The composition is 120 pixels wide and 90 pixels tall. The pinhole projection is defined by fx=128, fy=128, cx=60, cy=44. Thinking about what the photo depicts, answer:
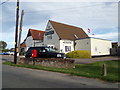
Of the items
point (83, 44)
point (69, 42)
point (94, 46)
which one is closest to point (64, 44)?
point (69, 42)

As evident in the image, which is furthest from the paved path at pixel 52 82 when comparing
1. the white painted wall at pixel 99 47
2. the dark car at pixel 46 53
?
the white painted wall at pixel 99 47

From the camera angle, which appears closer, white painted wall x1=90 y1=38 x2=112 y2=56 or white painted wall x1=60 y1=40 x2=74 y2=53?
white painted wall x1=90 y1=38 x2=112 y2=56

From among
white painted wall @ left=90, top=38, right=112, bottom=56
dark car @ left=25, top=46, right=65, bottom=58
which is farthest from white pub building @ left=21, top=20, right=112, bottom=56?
dark car @ left=25, top=46, right=65, bottom=58

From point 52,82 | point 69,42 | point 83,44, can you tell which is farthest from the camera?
point 69,42

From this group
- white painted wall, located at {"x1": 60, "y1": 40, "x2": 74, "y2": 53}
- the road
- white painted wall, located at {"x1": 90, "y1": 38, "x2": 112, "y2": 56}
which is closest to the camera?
the road

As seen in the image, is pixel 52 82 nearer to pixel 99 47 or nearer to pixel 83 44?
pixel 83 44

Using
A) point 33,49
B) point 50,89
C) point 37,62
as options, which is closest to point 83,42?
point 33,49

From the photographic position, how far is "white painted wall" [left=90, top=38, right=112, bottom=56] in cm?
2656

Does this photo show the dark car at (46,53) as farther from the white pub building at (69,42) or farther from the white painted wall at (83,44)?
the white painted wall at (83,44)

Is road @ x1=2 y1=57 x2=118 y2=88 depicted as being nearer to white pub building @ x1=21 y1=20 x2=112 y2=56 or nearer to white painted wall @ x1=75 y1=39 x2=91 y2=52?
white painted wall @ x1=75 y1=39 x2=91 y2=52

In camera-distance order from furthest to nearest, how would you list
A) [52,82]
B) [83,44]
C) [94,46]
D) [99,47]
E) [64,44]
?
[99,47] → [64,44] → [83,44] → [94,46] → [52,82]

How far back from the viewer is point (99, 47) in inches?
1126

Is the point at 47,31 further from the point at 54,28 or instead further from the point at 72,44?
the point at 72,44

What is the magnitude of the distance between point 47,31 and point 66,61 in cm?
2057
